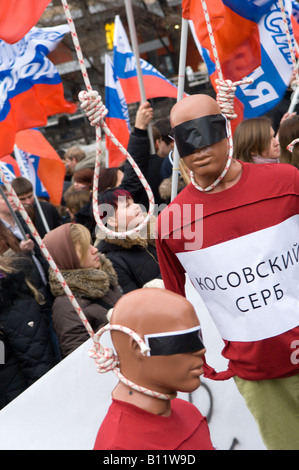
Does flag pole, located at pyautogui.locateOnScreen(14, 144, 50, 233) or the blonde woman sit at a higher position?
the blonde woman

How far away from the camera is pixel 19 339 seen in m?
3.00

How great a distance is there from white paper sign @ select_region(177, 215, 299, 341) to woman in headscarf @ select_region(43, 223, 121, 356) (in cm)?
111

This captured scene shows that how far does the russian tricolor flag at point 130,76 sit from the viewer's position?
18.5ft

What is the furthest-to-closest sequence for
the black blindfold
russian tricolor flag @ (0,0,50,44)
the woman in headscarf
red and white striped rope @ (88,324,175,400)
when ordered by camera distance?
the woman in headscarf < russian tricolor flag @ (0,0,50,44) < the black blindfold < red and white striped rope @ (88,324,175,400)

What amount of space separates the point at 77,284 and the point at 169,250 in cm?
103

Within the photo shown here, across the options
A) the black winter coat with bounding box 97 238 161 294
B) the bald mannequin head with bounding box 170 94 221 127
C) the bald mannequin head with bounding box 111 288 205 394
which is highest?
the bald mannequin head with bounding box 170 94 221 127

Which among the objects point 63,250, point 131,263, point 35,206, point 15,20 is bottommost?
point 35,206

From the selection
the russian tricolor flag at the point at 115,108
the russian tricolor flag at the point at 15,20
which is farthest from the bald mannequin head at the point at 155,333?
the russian tricolor flag at the point at 115,108

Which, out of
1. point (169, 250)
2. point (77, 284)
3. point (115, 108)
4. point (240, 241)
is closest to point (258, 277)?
point (240, 241)

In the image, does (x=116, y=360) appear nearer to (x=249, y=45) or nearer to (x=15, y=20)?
(x=15, y=20)

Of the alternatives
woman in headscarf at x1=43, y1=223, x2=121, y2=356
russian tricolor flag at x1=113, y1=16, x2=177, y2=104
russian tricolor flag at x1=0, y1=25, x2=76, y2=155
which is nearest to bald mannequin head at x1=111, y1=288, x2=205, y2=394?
woman in headscarf at x1=43, y1=223, x2=121, y2=356

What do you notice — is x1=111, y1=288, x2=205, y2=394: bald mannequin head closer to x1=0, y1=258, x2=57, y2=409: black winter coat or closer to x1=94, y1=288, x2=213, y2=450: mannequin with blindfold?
x1=94, y1=288, x2=213, y2=450: mannequin with blindfold

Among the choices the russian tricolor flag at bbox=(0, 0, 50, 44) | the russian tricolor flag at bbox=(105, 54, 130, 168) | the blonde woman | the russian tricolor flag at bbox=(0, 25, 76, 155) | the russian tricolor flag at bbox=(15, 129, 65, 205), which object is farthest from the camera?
the russian tricolor flag at bbox=(15, 129, 65, 205)

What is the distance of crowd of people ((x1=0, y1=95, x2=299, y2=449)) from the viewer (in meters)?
1.98
